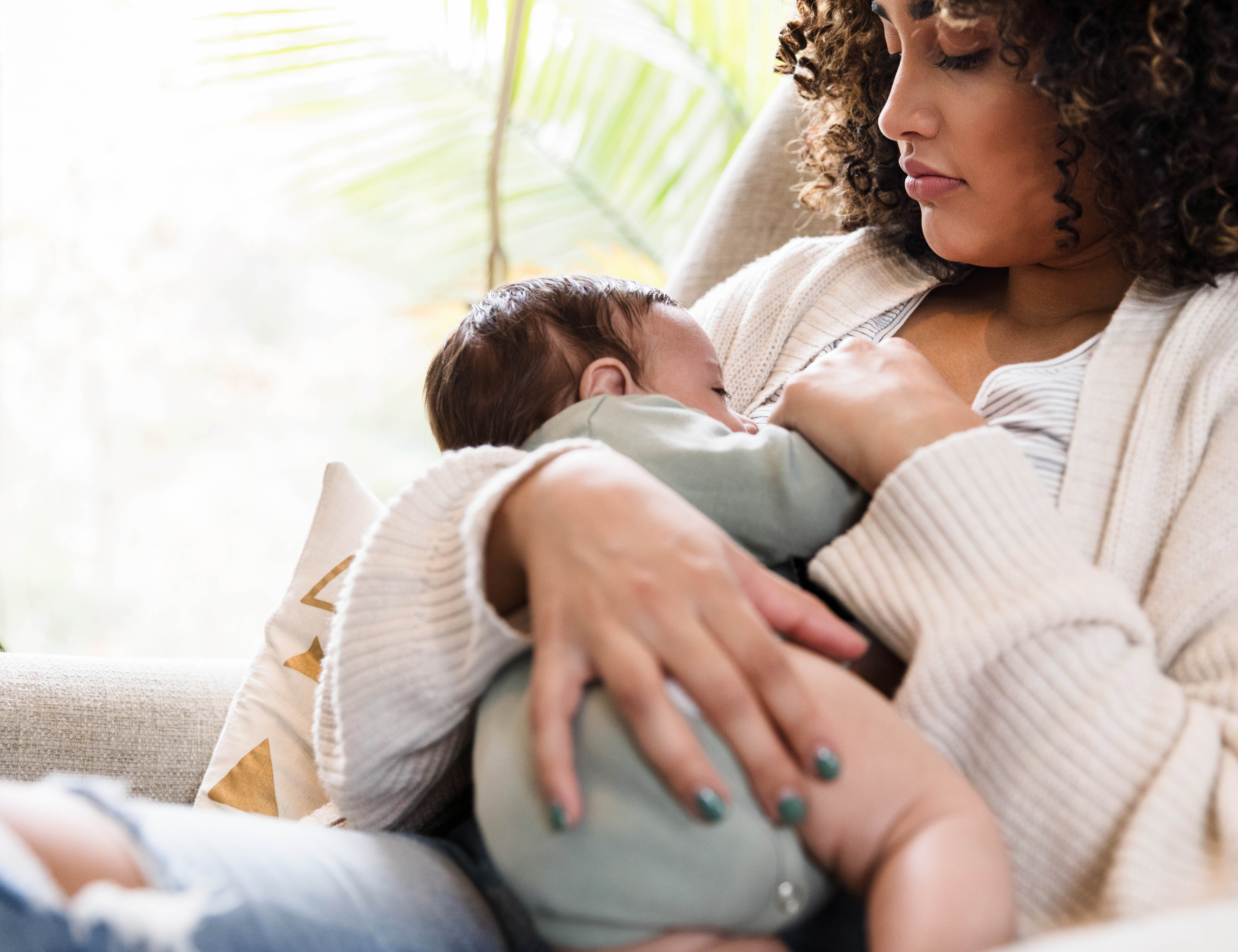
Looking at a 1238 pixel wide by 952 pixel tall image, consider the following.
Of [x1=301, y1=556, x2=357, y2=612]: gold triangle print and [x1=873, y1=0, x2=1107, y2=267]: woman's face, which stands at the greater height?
[x1=873, y1=0, x2=1107, y2=267]: woman's face

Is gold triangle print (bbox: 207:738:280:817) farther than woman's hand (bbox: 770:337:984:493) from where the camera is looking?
Yes

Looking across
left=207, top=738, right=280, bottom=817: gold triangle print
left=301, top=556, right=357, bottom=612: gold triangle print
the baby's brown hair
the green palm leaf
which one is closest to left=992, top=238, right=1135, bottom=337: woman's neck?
the baby's brown hair

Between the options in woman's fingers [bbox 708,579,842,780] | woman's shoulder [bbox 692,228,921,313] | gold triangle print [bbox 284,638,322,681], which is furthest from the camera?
woman's shoulder [bbox 692,228,921,313]

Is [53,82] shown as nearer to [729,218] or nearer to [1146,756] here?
[729,218]

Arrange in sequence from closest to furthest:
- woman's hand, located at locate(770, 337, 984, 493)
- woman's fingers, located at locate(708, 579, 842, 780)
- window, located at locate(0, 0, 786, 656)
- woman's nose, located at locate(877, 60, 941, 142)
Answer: woman's fingers, located at locate(708, 579, 842, 780) < woman's hand, located at locate(770, 337, 984, 493) < woman's nose, located at locate(877, 60, 941, 142) < window, located at locate(0, 0, 786, 656)

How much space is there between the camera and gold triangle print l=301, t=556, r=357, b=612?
1.19 m

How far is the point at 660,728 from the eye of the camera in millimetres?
616

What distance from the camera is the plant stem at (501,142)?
2.02 m

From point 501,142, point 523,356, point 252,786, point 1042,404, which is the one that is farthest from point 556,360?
point 501,142

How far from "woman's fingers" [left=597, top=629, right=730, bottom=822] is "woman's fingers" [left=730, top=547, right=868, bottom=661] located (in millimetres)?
103

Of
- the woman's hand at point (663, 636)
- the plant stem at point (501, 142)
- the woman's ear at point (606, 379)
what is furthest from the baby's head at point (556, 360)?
the plant stem at point (501, 142)

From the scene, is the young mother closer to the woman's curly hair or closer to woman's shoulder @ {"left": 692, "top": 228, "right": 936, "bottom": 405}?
the woman's curly hair

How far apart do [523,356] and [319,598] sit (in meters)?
0.44

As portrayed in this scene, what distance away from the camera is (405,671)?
742 millimetres
